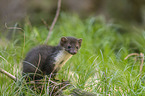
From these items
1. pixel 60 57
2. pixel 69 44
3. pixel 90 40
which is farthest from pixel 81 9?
pixel 60 57

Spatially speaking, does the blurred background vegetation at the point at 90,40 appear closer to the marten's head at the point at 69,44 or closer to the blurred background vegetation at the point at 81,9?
the blurred background vegetation at the point at 81,9

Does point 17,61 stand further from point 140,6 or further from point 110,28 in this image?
point 140,6

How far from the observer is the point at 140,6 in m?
10.9

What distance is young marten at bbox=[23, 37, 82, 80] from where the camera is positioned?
15.8 feet

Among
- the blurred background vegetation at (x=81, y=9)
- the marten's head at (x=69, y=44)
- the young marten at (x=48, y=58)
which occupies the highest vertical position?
the blurred background vegetation at (x=81, y=9)

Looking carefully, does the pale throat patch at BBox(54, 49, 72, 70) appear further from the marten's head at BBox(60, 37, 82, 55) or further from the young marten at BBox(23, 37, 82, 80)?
the marten's head at BBox(60, 37, 82, 55)

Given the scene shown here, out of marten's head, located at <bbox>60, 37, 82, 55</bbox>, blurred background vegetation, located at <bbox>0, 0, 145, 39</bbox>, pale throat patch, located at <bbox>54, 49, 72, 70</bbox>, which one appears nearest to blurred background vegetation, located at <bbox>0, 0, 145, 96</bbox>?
blurred background vegetation, located at <bbox>0, 0, 145, 39</bbox>

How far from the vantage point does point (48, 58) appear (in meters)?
4.95

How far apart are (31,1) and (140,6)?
6.48m

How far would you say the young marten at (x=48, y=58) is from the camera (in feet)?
15.8

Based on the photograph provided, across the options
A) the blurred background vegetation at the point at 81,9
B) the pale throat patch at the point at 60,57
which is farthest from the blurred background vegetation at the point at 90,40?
the pale throat patch at the point at 60,57

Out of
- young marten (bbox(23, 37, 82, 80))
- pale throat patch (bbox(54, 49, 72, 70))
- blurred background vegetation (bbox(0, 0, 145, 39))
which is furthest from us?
blurred background vegetation (bbox(0, 0, 145, 39))

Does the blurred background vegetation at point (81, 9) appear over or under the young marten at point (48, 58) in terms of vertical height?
over

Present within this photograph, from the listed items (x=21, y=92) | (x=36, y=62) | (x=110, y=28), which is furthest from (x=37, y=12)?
(x=21, y=92)
